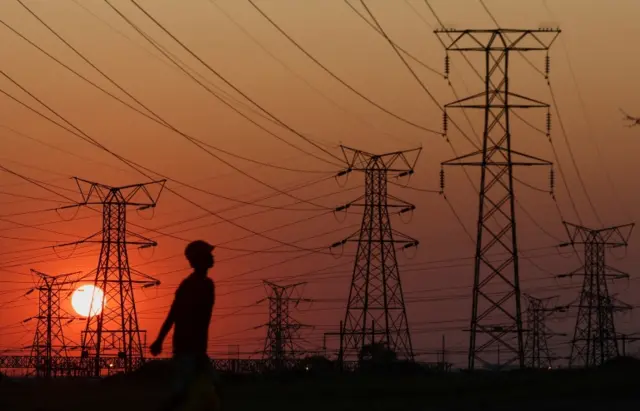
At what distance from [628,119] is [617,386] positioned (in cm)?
1252

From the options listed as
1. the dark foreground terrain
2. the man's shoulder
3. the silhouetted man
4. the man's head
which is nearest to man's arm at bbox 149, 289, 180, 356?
the silhouetted man

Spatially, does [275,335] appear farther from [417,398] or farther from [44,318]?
[417,398]

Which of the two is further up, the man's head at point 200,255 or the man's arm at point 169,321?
the man's head at point 200,255

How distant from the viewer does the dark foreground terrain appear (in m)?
21.2

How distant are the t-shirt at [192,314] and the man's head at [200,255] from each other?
112mm

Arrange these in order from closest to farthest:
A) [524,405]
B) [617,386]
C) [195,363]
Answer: [195,363]
[524,405]
[617,386]

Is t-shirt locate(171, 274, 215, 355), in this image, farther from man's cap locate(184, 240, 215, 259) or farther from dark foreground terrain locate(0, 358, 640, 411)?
dark foreground terrain locate(0, 358, 640, 411)

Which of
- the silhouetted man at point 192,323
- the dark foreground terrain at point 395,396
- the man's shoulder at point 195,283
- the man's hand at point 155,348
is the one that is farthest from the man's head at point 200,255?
the dark foreground terrain at point 395,396

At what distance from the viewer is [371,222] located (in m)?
67.6

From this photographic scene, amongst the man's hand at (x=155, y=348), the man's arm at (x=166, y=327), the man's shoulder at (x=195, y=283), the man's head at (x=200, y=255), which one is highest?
the man's head at (x=200, y=255)

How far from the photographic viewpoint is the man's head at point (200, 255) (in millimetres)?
13070

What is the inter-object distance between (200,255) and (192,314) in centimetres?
61

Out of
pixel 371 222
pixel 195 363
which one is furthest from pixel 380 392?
pixel 371 222

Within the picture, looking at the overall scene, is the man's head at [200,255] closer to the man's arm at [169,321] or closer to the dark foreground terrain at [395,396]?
the man's arm at [169,321]
